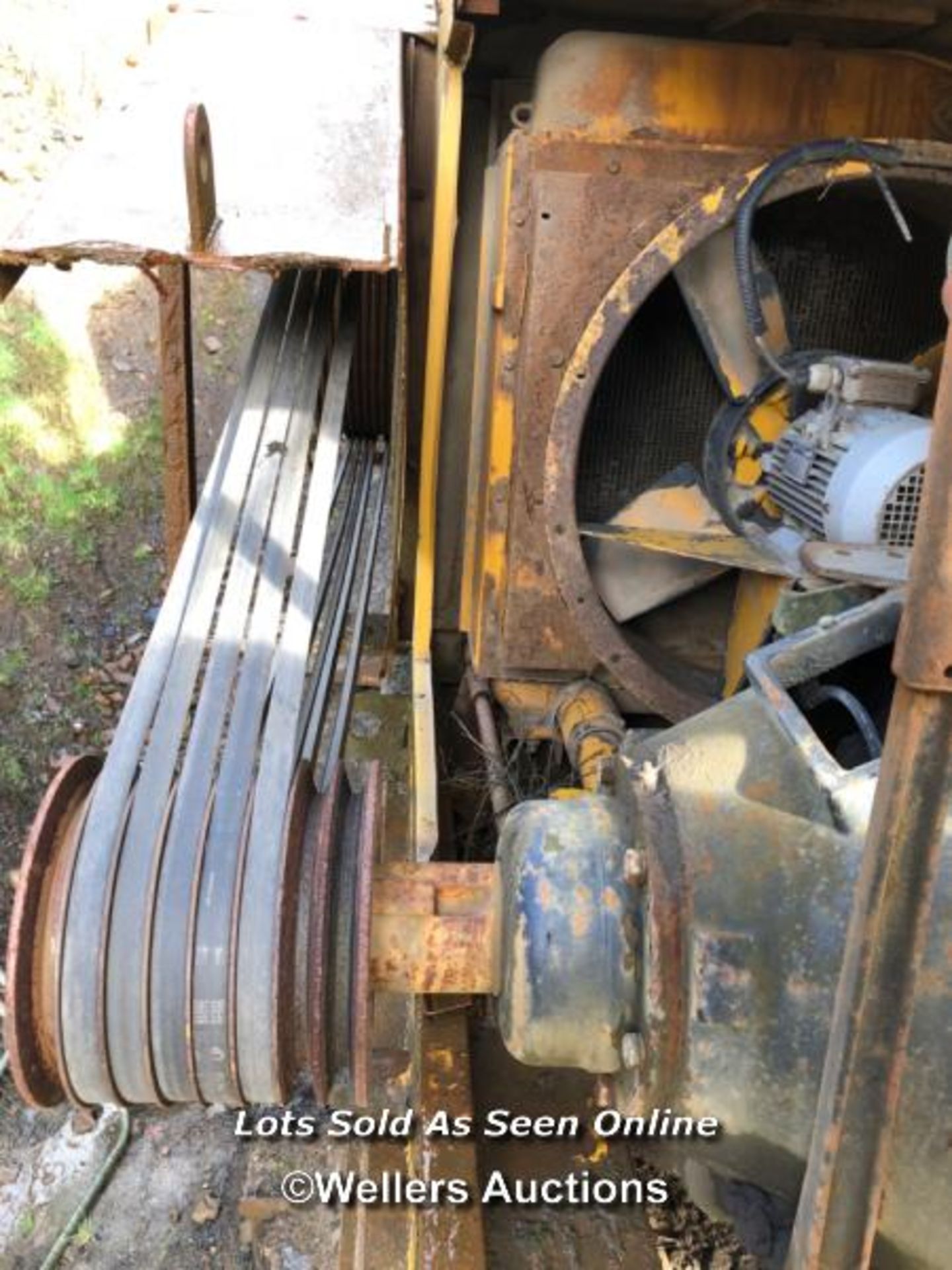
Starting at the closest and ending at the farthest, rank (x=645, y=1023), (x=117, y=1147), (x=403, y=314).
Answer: (x=645, y=1023), (x=403, y=314), (x=117, y=1147)

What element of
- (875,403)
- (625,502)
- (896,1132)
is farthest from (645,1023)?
(625,502)

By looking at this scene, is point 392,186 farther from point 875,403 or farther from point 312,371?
point 875,403

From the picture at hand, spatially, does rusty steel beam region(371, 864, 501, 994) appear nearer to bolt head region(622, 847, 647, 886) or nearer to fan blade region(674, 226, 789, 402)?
bolt head region(622, 847, 647, 886)

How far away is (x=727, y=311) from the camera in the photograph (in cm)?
236

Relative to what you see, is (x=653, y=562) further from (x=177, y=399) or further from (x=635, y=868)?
(x=635, y=868)

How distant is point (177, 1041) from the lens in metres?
1.40

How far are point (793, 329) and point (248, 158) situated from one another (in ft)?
4.29

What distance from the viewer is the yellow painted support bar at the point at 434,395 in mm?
2332

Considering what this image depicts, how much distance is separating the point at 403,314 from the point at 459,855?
5.27 feet

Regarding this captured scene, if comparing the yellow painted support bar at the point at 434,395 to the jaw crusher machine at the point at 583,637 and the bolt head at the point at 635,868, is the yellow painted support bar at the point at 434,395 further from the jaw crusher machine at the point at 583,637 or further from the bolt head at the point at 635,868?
the bolt head at the point at 635,868

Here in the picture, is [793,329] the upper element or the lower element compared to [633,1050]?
upper

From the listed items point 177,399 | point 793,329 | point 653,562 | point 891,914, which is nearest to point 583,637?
point 653,562

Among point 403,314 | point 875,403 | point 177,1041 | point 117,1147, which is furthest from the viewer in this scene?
point 117,1147

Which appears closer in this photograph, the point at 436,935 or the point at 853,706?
the point at 436,935
